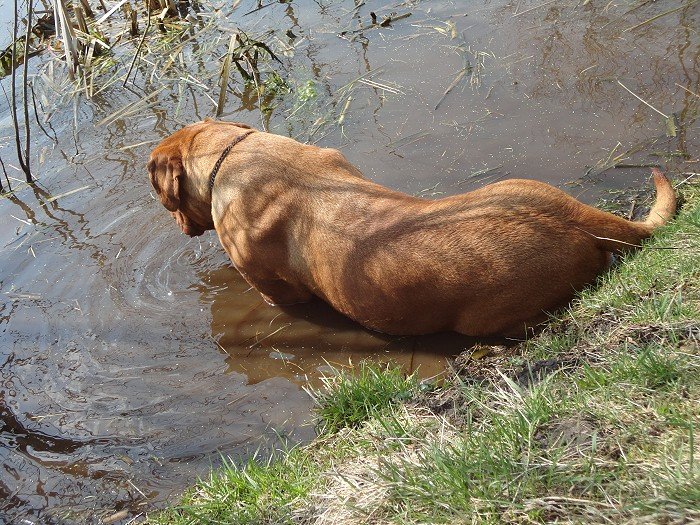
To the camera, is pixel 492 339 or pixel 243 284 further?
pixel 243 284

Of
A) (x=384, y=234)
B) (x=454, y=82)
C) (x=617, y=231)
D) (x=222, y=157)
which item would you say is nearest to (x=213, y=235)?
(x=222, y=157)

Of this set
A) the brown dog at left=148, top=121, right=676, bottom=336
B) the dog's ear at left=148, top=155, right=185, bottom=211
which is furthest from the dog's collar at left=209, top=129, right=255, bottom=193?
the dog's ear at left=148, top=155, right=185, bottom=211

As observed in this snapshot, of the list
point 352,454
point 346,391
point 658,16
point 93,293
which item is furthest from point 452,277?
point 658,16

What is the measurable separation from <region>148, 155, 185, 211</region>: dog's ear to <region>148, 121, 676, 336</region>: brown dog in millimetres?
12

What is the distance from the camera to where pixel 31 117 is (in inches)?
346

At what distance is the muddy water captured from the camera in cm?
458

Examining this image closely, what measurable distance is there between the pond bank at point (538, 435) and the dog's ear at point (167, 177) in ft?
7.20

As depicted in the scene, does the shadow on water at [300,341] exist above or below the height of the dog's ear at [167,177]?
below

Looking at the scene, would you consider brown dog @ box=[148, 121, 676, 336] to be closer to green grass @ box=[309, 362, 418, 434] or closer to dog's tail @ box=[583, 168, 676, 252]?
dog's tail @ box=[583, 168, 676, 252]

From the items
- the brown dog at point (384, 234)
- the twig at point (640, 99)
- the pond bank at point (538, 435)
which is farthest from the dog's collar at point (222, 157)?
the twig at point (640, 99)

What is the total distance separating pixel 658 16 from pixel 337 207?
4.14m

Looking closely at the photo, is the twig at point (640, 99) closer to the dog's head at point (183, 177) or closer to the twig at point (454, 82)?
the twig at point (454, 82)

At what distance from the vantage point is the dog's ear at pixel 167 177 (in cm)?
553

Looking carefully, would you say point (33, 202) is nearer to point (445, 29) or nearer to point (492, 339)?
point (445, 29)
